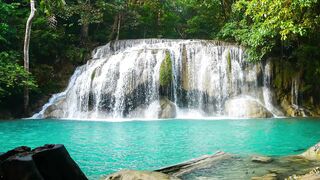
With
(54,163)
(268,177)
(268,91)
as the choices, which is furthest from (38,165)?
(268,91)

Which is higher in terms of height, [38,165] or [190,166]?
[38,165]

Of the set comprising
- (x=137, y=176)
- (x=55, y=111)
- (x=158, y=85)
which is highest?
(x=158, y=85)

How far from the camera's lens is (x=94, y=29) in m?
28.4

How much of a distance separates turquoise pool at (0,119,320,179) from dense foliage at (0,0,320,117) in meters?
4.02

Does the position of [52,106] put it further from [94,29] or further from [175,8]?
[175,8]

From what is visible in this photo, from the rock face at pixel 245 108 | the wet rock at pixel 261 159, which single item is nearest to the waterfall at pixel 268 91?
the rock face at pixel 245 108

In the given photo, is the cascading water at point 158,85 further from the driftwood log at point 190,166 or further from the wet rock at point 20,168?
the wet rock at point 20,168

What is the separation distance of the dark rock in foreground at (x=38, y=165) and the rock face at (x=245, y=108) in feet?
54.1

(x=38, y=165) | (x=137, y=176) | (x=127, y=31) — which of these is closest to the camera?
(x=38, y=165)

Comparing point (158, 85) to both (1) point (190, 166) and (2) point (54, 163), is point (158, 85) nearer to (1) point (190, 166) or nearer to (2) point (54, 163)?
(1) point (190, 166)

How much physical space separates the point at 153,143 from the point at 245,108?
1019cm

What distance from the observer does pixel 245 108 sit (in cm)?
1880

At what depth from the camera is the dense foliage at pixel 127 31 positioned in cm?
1389

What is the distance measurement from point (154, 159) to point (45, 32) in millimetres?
16243
